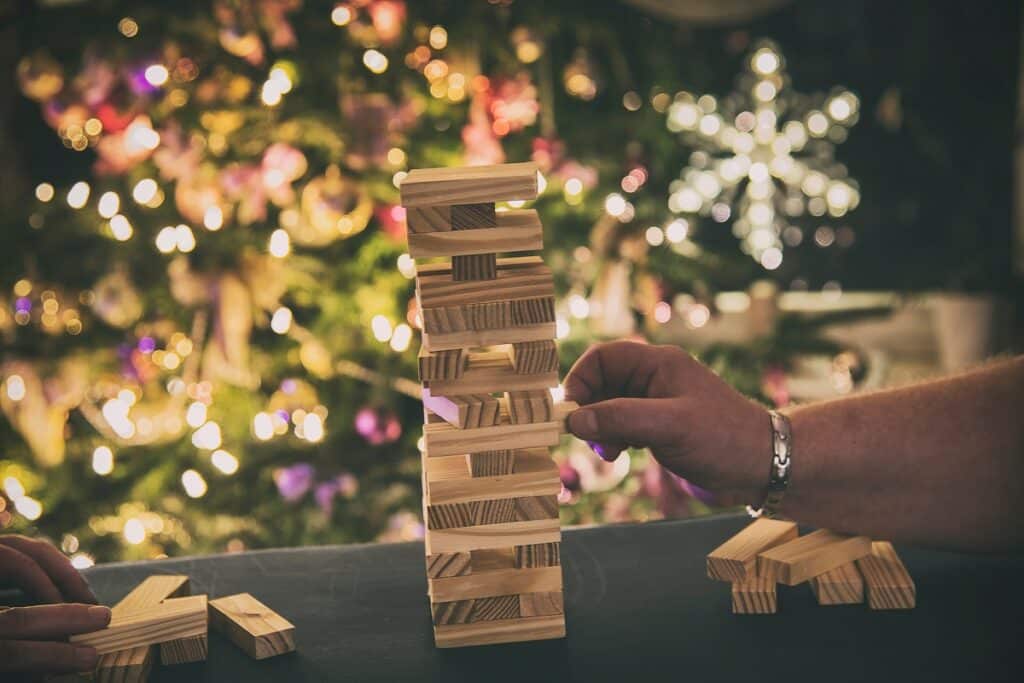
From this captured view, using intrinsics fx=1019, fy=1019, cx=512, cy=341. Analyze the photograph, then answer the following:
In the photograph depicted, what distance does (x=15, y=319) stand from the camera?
2.77 m

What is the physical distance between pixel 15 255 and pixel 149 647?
1.85 metres

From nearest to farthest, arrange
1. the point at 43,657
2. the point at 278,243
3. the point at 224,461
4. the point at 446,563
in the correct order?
the point at 43,657 < the point at 446,563 < the point at 278,243 < the point at 224,461

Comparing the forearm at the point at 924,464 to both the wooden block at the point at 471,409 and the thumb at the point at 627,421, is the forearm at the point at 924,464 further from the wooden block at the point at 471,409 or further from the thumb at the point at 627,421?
the wooden block at the point at 471,409

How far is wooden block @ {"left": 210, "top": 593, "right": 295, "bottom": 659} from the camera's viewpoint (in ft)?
4.07

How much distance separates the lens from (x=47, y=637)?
118 centimetres

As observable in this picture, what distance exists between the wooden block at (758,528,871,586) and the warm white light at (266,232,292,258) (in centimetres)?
175

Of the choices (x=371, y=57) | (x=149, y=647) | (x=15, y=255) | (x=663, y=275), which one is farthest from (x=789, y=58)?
(x=149, y=647)

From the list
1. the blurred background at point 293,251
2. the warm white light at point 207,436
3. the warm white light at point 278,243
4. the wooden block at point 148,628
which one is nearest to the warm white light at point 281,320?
the blurred background at point 293,251

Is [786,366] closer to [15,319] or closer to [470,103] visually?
[470,103]

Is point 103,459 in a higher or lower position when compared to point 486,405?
higher

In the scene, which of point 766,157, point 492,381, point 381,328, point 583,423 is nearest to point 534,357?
point 492,381

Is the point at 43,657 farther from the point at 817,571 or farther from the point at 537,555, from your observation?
the point at 817,571

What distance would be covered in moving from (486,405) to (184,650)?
18.9 inches

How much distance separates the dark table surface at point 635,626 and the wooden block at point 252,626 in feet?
0.05
